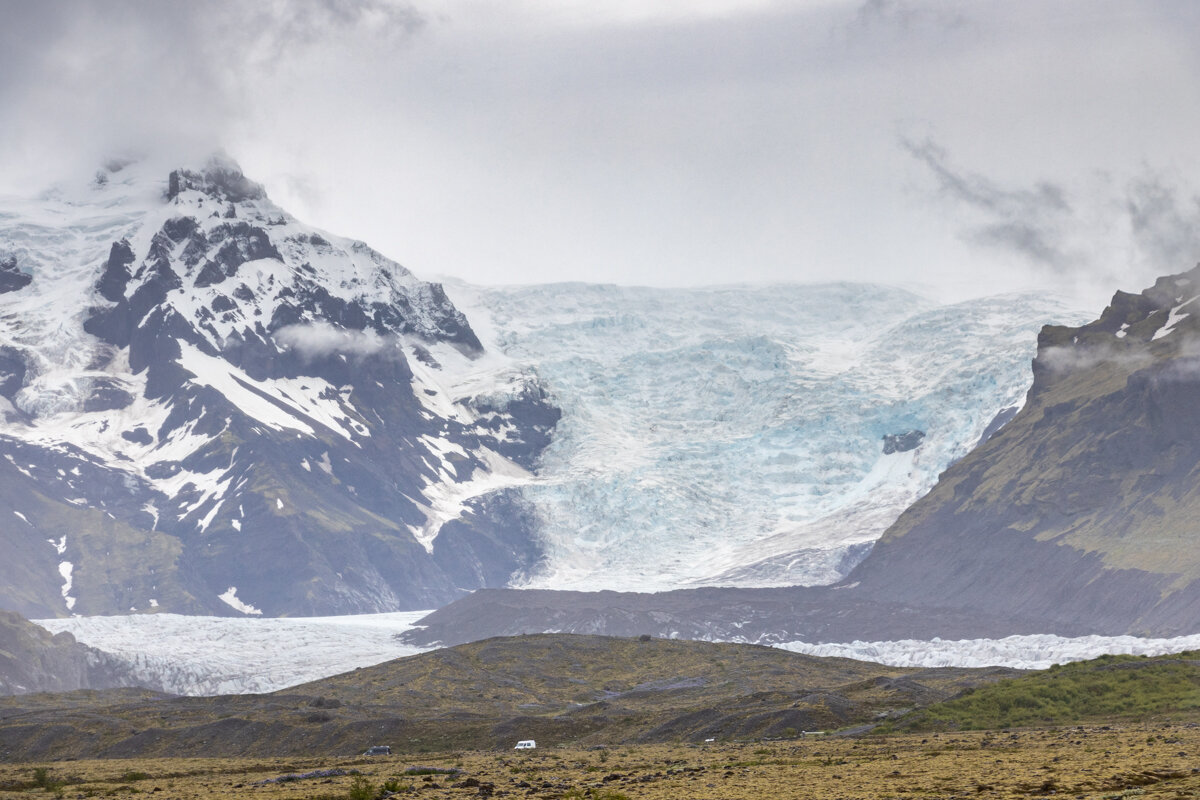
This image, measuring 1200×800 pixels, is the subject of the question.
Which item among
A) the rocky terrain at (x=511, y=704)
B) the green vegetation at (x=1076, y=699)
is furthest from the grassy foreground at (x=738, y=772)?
the rocky terrain at (x=511, y=704)

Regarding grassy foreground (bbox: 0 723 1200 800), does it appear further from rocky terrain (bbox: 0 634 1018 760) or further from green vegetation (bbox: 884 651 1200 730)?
rocky terrain (bbox: 0 634 1018 760)

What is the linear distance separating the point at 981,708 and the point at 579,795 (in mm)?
51443

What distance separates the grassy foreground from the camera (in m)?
50.4

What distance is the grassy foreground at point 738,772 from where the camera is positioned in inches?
1983

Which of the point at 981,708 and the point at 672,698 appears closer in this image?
the point at 981,708

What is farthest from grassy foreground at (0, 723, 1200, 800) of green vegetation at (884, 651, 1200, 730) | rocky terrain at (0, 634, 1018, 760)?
rocky terrain at (0, 634, 1018, 760)

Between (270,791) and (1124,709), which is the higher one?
(270,791)

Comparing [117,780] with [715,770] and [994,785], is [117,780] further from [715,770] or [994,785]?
[994,785]

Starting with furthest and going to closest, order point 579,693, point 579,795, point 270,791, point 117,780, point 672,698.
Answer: point 579,693 → point 672,698 → point 117,780 → point 270,791 → point 579,795

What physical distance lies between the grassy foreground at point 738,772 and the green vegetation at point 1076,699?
9.22m

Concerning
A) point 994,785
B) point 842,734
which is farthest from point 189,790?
point 842,734

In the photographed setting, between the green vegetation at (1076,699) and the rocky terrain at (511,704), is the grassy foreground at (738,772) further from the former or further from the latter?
the rocky terrain at (511,704)

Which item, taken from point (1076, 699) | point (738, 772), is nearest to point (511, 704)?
point (1076, 699)

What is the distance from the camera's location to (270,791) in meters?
65.1
